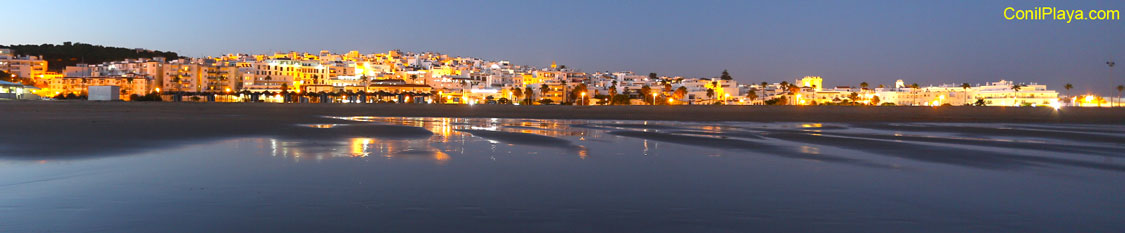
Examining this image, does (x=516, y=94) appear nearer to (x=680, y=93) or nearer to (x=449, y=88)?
(x=449, y=88)

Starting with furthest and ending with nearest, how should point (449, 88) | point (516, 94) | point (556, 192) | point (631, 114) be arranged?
point (449, 88)
point (516, 94)
point (631, 114)
point (556, 192)

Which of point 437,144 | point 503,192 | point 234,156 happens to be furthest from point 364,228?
point 437,144

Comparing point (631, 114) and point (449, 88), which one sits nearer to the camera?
point (631, 114)

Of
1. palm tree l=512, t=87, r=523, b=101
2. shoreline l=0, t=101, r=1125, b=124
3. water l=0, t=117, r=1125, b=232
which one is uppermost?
palm tree l=512, t=87, r=523, b=101

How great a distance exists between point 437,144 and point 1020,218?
10.2 metres

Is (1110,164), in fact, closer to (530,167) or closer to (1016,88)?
(530,167)

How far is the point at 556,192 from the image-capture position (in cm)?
688

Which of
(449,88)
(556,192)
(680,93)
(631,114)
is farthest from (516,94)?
(556,192)

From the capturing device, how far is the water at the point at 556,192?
17.0 feet

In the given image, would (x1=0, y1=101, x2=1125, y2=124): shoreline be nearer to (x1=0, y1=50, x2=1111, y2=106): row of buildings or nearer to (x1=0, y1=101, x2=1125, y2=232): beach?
(x1=0, y1=101, x2=1125, y2=232): beach

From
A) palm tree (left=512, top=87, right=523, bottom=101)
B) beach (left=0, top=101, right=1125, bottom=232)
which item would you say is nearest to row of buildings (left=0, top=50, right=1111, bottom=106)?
palm tree (left=512, top=87, right=523, bottom=101)

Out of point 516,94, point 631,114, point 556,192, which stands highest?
point 516,94

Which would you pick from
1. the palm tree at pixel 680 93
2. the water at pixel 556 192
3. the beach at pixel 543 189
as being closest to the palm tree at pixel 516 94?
the palm tree at pixel 680 93

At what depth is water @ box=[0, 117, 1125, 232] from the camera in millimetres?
5188
